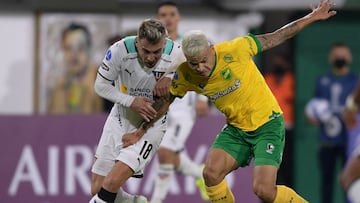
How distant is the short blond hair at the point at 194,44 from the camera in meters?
10.0

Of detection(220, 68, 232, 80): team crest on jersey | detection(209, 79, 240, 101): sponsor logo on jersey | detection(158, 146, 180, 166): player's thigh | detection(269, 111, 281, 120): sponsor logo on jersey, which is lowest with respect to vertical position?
detection(158, 146, 180, 166): player's thigh

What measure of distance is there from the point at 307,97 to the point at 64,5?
4.01m

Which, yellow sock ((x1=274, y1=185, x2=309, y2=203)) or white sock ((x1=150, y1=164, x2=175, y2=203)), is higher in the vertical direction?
yellow sock ((x1=274, y1=185, x2=309, y2=203))

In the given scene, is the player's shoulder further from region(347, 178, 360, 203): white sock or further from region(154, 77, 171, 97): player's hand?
region(347, 178, 360, 203): white sock

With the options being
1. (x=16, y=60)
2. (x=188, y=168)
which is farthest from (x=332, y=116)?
(x=16, y=60)

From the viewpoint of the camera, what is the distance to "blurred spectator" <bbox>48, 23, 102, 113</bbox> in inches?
669

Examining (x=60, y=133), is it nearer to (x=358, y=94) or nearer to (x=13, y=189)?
(x=13, y=189)

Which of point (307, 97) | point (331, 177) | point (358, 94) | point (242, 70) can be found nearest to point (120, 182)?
point (242, 70)

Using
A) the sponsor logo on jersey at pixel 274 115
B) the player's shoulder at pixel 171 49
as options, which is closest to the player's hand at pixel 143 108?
the player's shoulder at pixel 171 49

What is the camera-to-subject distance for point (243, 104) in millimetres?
10500

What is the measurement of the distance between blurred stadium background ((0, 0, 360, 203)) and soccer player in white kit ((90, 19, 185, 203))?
3.43 meters

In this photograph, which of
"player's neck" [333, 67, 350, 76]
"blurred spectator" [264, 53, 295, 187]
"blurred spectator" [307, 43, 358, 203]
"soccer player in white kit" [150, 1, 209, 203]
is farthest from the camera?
"blurred spectator" [264, 53, 295, 187]

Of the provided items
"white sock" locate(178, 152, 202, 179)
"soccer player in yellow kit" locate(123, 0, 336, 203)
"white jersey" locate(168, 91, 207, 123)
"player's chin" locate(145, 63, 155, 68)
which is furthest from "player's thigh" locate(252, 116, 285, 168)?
"white sock" locate(178, 152, 202, 179)

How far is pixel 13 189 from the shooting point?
14.3 meters
